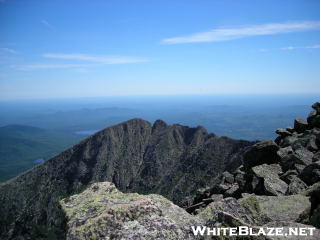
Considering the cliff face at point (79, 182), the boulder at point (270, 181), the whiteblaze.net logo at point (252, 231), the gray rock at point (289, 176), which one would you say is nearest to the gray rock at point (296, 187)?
the boulder at point (270, 181)

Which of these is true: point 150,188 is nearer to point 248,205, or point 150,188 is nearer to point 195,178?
point 195,178

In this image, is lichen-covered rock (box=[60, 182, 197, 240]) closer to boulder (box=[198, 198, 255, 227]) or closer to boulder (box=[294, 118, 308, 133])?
boulder (box=[198, 198, 255, 227])

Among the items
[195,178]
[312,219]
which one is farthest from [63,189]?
[312,219]

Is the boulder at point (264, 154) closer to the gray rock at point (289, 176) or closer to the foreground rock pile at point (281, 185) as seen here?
the foreground rock pile at point (281, 185)

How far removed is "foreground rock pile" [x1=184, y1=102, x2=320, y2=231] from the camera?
12.1 metres

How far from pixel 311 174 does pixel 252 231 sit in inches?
482

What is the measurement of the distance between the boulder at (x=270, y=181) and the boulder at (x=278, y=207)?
9.43ft

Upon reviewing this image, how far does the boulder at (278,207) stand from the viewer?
38.7ft

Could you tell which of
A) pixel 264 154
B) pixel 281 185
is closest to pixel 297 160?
pixel 281 185

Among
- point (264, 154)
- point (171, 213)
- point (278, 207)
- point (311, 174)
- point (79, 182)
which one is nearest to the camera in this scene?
point (171, 213)

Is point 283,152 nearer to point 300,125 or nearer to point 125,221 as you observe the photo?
point 300,125

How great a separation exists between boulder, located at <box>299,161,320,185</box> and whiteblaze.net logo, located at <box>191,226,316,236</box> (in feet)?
30.9

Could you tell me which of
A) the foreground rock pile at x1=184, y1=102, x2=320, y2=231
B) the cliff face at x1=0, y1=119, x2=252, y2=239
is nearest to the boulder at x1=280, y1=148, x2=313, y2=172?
the foreground rock pile at x1=184, y1=102, x2=320, y2=231

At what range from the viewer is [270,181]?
1947cm
